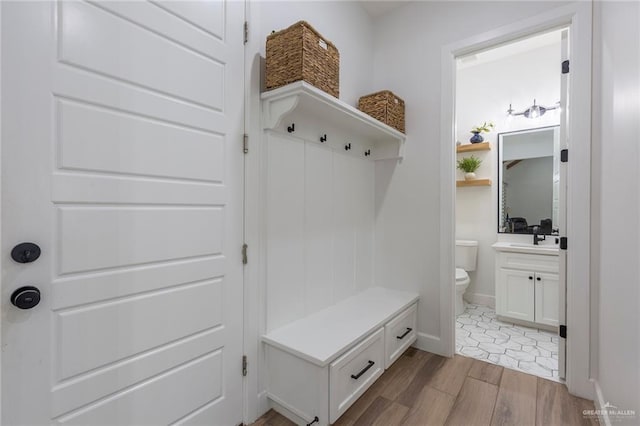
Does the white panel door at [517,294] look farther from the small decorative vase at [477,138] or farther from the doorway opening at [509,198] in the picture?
the small decorative vase at [477,138]

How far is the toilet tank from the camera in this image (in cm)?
346

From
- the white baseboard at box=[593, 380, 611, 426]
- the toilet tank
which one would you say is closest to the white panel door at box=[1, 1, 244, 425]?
the white baseboard at box=[593, 380, 611, 426]

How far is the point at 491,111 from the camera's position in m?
3.51

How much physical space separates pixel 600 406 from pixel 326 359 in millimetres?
1543

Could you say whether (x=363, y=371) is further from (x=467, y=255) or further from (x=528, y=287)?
(x=467, y=255)

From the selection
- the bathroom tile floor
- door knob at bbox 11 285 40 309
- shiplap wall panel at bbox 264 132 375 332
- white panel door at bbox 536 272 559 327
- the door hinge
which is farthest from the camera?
white panel door at bbox 536 272 559 327

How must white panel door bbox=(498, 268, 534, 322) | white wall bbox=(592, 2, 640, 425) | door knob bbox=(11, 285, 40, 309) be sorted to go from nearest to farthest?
door knob bbox=(11, 285, 40, 309) < white wall bbox=(592, 2, 640, 425) < white panel door bbox=(498, 268, 534, 322)

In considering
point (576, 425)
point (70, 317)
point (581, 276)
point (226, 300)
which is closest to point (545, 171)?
point (581, 276)

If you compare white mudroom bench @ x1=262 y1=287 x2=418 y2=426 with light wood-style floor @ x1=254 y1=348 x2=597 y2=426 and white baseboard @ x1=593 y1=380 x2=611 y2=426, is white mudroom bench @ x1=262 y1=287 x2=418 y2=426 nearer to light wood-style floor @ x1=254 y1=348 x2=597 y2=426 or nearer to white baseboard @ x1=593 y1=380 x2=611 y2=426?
light wood-style floor @ x1=254 y1=348 x2=597 y2=426

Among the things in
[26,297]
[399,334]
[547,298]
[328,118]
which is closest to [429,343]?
[399,334]

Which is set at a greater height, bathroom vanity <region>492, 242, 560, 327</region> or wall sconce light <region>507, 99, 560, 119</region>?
wall sconce light <region>507, 99, 560, 119</region>

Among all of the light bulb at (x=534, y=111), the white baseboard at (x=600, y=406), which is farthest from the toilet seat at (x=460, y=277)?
the light bulb at (x=534, y=111)

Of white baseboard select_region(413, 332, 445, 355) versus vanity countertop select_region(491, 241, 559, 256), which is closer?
white baseboard select_region(413, 332, 445, 355)

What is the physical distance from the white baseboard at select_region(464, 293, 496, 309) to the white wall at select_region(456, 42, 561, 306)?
1 centimetres
